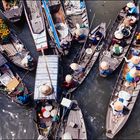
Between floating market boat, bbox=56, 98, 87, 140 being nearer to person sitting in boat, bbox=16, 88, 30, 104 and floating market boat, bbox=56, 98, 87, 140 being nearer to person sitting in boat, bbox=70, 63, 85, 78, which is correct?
person sitting in boat, bbox=70, 63, 85, 78

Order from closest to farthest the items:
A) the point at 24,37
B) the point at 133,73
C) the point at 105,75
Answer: the point at 133,73
the point at 105,75
the point at 24,37

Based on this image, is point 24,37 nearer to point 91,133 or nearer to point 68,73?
point 68,73

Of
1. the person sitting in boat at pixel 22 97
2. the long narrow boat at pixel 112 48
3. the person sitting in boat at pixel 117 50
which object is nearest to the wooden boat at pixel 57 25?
the long narrow boat at pixel 112 48

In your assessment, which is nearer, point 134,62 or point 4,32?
point 134,62

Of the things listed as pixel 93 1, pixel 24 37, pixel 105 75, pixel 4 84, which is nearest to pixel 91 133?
pixel 105 75

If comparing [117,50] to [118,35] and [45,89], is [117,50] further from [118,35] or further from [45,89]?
[45,89]

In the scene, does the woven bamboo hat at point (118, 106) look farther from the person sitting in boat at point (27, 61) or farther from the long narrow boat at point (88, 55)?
the person sitting in boat at point (27, 61)

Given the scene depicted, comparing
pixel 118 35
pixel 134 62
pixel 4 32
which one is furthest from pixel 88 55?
pixel 4 32
